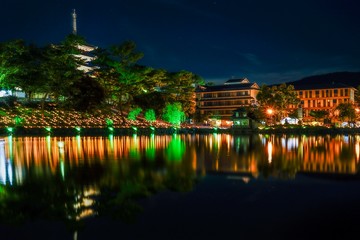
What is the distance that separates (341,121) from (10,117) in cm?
6507

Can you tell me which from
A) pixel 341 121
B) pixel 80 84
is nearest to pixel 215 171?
pixel 80 84

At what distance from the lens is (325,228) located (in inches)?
256

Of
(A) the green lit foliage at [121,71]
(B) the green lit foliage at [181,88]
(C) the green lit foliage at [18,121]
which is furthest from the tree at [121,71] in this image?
(C) the green lit foliage at [18,121]

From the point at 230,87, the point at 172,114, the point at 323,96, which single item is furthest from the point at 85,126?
the point at 323,96

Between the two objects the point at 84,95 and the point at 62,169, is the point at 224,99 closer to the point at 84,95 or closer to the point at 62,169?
the point at 84,95

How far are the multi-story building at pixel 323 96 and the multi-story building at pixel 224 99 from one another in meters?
13.9

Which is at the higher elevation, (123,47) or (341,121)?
(123,47)

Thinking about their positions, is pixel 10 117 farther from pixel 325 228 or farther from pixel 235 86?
pixel 235 86

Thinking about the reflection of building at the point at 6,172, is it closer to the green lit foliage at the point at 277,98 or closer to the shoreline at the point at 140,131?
the shoreline at the point at 140,131

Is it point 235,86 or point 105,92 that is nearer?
point 105,92

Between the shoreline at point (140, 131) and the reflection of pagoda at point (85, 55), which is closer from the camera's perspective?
the shoreline at point (140, 131)

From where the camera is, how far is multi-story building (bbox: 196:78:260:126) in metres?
90.1

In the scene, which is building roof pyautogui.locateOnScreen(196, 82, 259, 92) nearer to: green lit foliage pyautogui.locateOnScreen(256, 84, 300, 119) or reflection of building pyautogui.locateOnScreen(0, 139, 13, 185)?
green lit foliage pyautogui.locateOnScreen(256, 84, 300, 119)

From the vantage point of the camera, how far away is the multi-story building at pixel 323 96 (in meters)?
96.4
